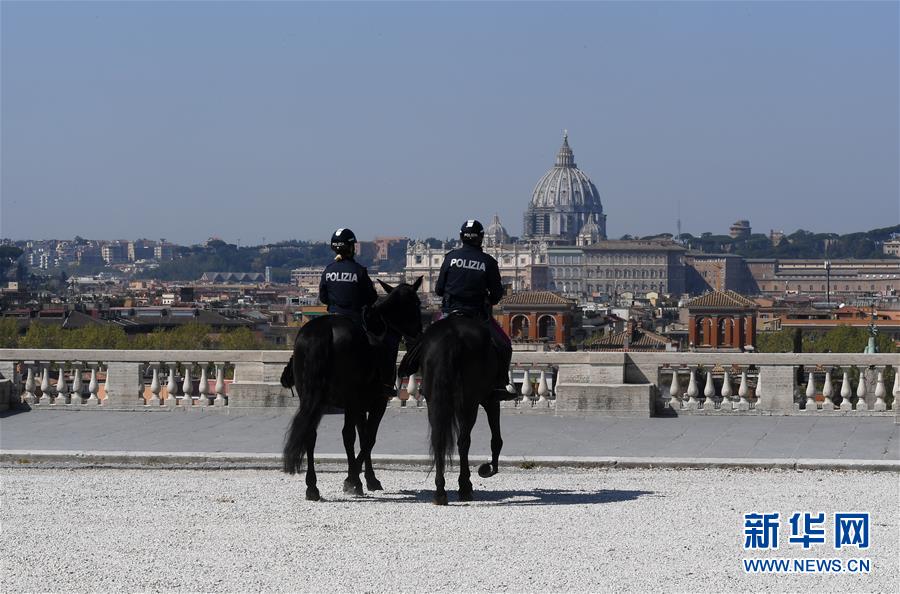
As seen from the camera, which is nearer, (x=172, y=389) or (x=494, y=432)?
(x=494, y=432)

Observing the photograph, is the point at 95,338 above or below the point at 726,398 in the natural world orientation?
below

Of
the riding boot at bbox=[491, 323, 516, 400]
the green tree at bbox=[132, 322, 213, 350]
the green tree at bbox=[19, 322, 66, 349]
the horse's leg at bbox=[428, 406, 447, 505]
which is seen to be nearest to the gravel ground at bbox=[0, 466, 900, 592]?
the horse's leg at bbox=[428, 406, 447, 505]

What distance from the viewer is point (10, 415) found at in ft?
54.4

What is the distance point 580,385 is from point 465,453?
5862 millimetres

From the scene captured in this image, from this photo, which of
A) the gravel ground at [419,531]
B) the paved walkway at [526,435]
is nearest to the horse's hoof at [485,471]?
the gravel ground at [419,531]

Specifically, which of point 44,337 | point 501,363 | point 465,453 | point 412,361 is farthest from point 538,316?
point 465,453

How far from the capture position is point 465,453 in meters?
10.6

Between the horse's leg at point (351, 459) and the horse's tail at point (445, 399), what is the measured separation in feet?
2.37

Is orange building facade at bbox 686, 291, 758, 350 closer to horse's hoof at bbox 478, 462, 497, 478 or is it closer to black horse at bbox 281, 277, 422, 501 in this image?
horse's hoof at bbox 478, 462, 497, 478

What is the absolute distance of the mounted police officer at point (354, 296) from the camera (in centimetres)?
1091

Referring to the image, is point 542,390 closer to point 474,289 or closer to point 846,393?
point 846,393

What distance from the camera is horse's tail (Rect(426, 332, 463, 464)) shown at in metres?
10.4

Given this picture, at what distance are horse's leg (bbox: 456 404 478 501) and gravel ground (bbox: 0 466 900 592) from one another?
0.19 metres

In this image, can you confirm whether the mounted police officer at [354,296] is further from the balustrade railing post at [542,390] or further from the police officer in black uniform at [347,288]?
the balustrade railing post at [542,390]
